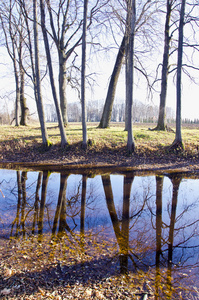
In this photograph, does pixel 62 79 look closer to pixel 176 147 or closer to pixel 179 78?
pixel 179 78

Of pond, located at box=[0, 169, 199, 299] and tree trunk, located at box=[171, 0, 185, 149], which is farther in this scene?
tree trunk, located at box=[171, 0, 185, 149]

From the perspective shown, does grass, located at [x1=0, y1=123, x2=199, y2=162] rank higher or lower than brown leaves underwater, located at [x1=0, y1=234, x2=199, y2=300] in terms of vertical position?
higher

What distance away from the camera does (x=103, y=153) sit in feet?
39.2

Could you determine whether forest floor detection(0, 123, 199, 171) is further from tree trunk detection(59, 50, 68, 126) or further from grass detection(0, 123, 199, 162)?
tree trunk detection(59, 50, 68, 126)

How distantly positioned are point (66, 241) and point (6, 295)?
147 cm

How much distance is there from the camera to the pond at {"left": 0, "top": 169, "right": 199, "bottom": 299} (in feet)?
10.8

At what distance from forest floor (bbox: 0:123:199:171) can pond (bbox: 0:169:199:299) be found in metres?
2.44

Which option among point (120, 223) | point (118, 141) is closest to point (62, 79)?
point (118, 141)

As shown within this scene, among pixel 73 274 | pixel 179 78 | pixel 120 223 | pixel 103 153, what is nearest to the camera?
pixel 73 274

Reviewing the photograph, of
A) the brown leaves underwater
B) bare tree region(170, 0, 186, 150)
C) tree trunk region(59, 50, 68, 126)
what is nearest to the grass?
bare tree region(170, 0, 186, 150)

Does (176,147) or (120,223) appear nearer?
(120,223)

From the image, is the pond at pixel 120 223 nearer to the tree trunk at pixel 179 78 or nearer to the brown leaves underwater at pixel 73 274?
the brown leaves underwater at pixel 73 274

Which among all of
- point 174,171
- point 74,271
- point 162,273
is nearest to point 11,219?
point 74,271

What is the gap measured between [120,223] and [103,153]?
7.26 meters
